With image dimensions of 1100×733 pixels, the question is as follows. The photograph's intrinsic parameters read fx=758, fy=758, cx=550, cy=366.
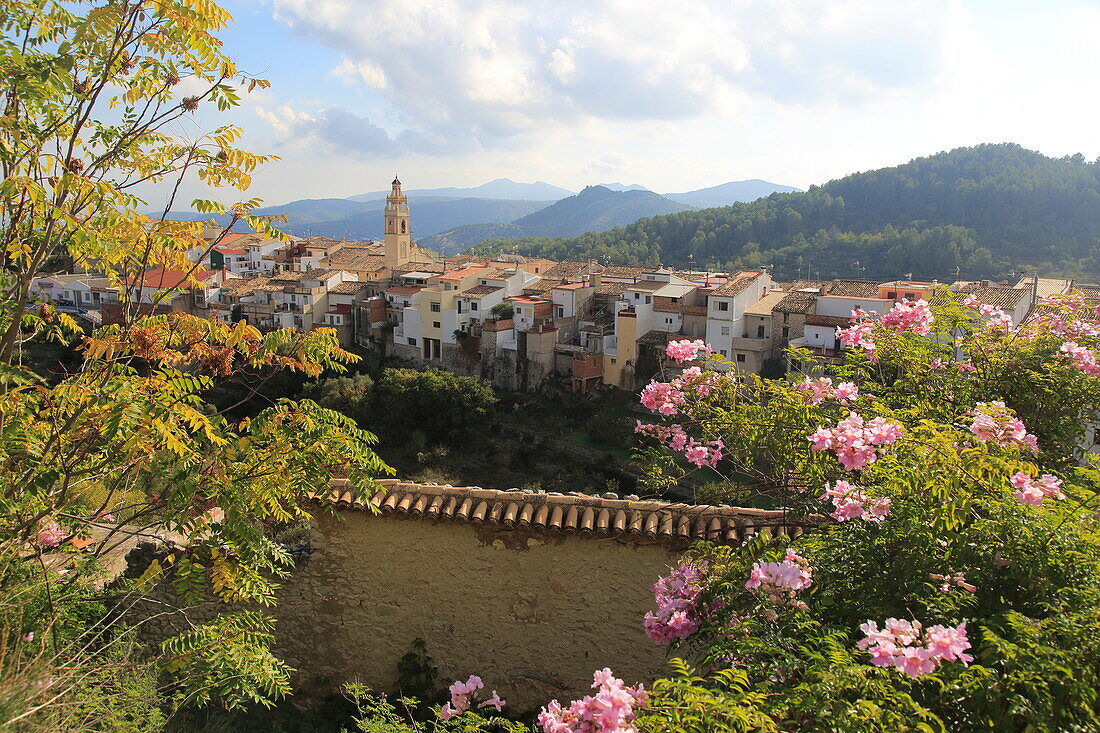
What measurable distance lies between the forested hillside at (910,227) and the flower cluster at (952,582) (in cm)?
6928

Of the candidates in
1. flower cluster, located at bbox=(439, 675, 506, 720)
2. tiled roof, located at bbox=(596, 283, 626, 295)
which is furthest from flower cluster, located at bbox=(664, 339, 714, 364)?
tiled roof, located at bbox=(596, 283, 626, 295)

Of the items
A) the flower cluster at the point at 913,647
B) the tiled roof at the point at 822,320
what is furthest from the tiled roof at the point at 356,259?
the flower cluster at the point at 913,647

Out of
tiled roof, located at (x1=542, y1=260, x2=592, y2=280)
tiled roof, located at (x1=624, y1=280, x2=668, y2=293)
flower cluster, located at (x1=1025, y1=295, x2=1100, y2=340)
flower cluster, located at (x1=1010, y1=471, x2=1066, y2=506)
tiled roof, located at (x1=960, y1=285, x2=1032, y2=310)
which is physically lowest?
tiled roof, located at (x1=624, y1=280, x2=668, y2=293)

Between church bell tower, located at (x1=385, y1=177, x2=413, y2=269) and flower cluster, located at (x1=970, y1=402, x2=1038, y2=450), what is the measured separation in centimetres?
5458

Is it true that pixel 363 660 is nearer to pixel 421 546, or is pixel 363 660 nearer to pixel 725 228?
pixel 421 546

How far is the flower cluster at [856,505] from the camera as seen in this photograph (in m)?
3.68

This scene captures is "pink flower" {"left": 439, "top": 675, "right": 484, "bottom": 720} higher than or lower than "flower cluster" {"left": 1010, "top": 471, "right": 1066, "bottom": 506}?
lower

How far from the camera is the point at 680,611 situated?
4184 mm

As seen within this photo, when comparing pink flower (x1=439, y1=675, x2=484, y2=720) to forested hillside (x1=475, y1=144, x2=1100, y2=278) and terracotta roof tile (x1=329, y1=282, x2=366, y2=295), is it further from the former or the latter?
forested hillside (x1=475, y1=144, x2=1100, y2=278)

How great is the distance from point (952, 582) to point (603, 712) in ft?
5.22

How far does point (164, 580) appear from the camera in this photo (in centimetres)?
647

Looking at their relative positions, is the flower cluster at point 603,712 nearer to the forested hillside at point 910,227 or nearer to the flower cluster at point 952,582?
the flower cluster at point 952,582

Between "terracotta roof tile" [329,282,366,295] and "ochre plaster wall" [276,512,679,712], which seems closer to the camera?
"ochre plaster wall" [276,512,679,712]

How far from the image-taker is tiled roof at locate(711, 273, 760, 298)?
37.5 meters
